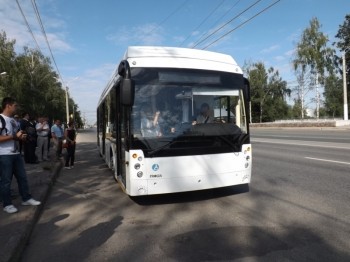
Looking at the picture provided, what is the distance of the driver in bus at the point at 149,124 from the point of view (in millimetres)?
6832

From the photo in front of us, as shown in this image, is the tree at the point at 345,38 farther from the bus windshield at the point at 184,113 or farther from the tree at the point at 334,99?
the bus windshield at the point at 184,113

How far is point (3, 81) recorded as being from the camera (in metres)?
49.9

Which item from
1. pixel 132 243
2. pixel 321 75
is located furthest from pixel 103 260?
Result: pixel 321 75

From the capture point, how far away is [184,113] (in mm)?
7125

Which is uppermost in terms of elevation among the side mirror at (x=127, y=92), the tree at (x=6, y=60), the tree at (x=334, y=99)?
the tree at (x=6, y=60)

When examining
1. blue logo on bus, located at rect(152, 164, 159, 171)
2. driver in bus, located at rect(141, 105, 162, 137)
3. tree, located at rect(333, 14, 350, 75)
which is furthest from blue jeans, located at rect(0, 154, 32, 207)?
tree, located at rect(333, 14, 350, 75)

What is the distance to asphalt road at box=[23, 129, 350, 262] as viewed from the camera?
4828 mm

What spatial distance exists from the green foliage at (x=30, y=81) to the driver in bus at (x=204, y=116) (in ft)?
133

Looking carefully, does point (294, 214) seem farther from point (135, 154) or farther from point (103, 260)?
point (103, 260)

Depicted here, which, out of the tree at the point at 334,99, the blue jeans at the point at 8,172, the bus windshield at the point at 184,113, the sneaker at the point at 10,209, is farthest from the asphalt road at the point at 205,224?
the tree at the point at 334,99

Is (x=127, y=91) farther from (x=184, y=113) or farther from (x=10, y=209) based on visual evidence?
(x=10, y=209)

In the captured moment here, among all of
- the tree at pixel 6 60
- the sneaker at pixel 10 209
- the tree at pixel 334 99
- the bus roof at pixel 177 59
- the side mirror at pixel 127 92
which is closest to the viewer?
the side mirror at pixel 127 92

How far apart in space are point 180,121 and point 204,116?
1.75 ft

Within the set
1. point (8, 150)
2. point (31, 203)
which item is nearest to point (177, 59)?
point (8, 150)
